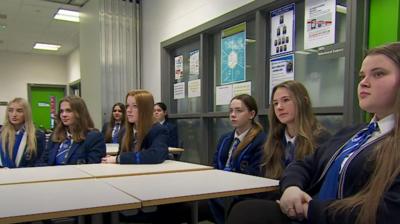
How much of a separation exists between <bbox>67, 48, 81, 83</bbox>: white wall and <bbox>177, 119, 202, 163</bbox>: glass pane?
5.08 metres

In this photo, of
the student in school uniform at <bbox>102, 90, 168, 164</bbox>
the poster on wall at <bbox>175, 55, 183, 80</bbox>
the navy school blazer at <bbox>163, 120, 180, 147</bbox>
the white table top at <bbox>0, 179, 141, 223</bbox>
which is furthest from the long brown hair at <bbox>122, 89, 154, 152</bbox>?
the poster on wall at <bbox>175, 55, 183, 80</bbox>

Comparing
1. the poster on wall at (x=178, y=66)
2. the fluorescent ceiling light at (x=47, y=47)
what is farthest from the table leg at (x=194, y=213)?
the fluorescent ceiling light at (x=47, y=47)

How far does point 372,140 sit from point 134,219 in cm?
142

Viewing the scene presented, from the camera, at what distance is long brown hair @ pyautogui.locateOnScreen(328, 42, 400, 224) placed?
1026 millimetres

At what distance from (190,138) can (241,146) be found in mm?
2460

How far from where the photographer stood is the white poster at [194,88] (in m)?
4.28

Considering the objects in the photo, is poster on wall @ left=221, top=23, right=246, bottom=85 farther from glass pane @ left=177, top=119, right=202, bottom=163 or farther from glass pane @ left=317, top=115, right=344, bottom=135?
glass pane @ left=317, top=115, right=344, bottom=135

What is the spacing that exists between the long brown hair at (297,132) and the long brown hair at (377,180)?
2.30 feet

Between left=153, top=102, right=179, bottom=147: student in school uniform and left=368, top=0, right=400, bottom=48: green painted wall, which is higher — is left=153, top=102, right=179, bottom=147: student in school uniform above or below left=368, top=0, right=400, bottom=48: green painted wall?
below

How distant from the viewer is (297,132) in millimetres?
1914

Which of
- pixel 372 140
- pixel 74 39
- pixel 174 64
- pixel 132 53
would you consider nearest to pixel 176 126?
pixel 174 64

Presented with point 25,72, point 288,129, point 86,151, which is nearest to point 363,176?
point 288,129

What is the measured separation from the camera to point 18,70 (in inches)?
360

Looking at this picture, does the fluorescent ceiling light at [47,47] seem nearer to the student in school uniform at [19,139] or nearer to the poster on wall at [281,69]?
the student in school uniform at [19,139]
